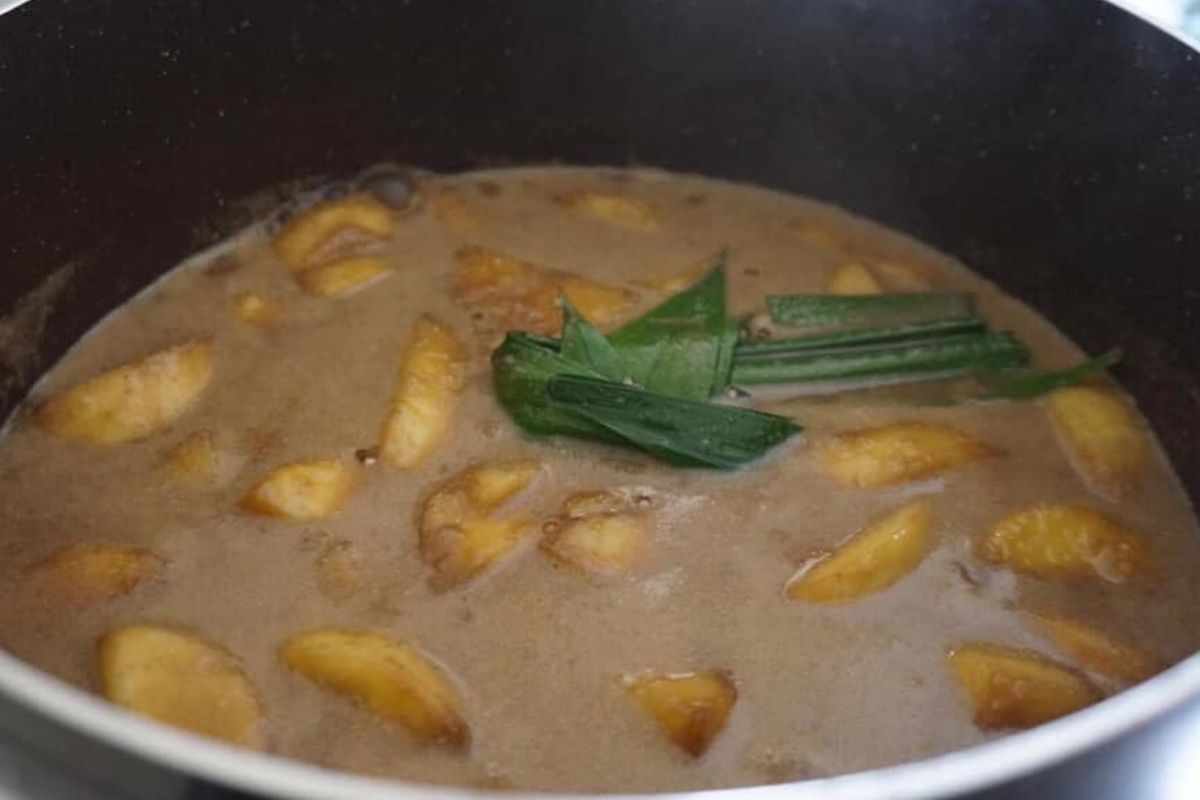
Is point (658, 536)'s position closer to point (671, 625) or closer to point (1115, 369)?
point (671, 625)

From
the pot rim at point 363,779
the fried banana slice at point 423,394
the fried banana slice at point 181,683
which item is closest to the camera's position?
the pot rim at point 363,779

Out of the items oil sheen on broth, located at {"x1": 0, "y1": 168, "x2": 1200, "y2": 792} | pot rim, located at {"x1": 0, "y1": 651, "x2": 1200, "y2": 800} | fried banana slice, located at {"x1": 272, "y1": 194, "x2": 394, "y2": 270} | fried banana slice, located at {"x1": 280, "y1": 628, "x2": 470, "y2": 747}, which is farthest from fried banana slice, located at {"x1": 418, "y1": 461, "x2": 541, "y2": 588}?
pot rim, located at {"x1": 0, "y1": 651, "x2": 1200, "y2": 800}

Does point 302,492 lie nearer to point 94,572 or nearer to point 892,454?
point 94,572

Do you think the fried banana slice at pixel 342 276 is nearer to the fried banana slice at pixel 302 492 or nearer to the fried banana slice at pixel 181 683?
the fried banana slice at pixel 302 492

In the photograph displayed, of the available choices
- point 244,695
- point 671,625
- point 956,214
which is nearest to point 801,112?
point 956,214

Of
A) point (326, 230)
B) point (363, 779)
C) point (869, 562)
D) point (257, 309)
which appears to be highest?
point (326, 230)

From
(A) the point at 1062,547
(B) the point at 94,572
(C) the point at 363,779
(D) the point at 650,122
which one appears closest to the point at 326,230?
(D) the point at 650,122

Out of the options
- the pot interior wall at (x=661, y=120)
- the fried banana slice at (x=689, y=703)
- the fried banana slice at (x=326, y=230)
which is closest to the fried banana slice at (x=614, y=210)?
the pot interior wall at (x=661, y=120)
